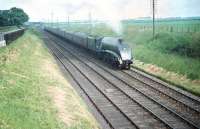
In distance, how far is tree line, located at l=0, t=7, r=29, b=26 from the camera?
95.4 metres

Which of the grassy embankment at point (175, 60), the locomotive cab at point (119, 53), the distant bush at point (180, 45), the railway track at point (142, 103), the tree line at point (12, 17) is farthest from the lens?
the tree line at point (12, 17)

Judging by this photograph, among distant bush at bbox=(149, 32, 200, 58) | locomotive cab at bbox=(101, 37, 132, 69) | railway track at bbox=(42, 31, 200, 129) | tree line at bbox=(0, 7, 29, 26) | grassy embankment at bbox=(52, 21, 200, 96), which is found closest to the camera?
railway track at bbox=(42, 31, 200, 129)

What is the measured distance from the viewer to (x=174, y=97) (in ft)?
70.6

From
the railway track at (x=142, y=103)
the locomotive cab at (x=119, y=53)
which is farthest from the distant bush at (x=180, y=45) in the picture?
the railway track at (x=142, y=103)

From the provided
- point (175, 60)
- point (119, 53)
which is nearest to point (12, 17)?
point (119, 53)

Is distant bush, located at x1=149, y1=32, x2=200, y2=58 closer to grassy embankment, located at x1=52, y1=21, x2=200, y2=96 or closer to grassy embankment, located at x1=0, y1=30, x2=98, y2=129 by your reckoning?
grassy embankment, located at x1=52, y1=21, x2=200, y2=96

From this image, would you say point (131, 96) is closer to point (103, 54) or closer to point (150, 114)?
point (150, 114)

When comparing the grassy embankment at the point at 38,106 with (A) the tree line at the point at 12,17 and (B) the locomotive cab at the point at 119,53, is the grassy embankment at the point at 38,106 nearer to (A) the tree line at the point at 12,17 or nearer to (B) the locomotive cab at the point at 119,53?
(B) the locomotive cab at the point at 119,53

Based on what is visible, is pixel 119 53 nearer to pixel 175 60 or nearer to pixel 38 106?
pixel 175 60

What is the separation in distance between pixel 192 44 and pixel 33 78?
21.8m

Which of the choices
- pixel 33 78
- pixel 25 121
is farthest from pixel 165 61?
pixel 25 121

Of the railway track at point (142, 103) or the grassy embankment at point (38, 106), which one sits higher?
the grassy embankment at point (38, 106)

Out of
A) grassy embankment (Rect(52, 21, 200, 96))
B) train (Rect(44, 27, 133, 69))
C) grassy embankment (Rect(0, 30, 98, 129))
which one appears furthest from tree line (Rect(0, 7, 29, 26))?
grassy embankment (Rect(0, 30, 98, 129))

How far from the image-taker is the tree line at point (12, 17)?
9544 centimetres
